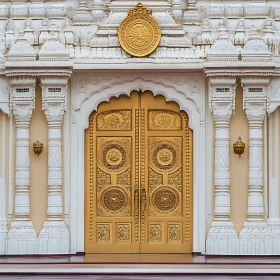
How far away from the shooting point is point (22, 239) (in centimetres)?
1930

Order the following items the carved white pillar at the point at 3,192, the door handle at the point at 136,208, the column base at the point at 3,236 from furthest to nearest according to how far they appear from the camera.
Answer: the door handle at the point at 136,208, the carved white pillar at the point at 3,192, the column base at the point at 3,236

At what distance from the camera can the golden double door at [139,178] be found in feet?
64.5

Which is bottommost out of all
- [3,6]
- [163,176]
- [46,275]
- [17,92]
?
[46,275]

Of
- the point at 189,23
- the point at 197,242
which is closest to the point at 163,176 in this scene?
the point at 197,242

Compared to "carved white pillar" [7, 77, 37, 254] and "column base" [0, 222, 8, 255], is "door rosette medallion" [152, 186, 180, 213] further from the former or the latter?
"column base" [0, 222, 8, 255]

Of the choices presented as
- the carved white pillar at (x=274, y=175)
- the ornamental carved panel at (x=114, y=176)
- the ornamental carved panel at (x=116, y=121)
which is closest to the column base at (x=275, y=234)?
the carved white pillar at (x=274, y=175)

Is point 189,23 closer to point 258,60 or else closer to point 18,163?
point 258,60

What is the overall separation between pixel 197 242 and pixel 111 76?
2.80m

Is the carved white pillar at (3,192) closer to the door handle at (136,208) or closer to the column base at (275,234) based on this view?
the door handle at (136,208)

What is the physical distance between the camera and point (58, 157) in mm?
19375

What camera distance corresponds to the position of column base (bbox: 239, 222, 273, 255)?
1928 cm

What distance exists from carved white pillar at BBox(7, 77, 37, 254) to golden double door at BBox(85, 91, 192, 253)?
Answer: 0.90 metres

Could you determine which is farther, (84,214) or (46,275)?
(84,214)

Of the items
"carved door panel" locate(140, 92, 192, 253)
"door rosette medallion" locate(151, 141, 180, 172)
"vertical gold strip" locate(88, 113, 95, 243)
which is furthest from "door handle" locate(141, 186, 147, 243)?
"vertical gold strip" locate(88, 113, 95, 243)
